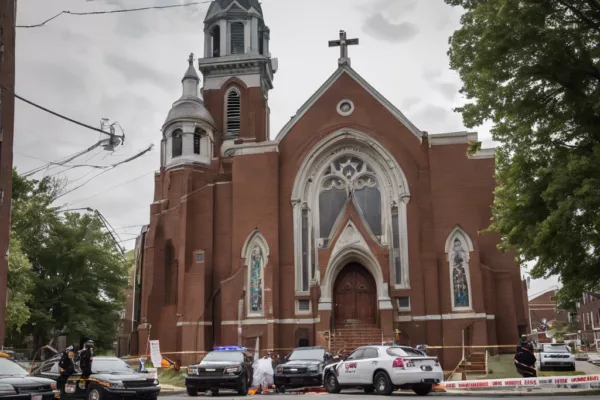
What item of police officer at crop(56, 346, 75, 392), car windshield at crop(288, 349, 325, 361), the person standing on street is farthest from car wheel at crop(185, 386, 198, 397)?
the person standing on street

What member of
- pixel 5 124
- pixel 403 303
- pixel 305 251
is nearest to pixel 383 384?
pixel 403 303

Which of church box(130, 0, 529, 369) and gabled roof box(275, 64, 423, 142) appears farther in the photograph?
gabled roof box(275, 64, 423, 142)

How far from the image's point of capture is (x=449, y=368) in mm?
29172

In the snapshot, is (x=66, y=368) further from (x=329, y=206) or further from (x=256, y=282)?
(x=329, y=206)

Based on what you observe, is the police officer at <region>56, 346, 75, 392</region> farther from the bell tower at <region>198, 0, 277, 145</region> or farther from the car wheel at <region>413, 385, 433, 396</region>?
the bell tower at <region>198, 0, 277, 145</region>

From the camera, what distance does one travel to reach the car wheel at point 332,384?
768 inches

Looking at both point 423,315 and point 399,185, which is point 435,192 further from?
point 423,315

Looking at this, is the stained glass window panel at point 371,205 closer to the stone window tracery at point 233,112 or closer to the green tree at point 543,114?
the stone window tracery at point 233,112

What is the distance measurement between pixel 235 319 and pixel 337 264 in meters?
5.53

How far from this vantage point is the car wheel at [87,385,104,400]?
611 inches

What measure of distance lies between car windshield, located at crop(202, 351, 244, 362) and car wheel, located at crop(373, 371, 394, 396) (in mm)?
4361

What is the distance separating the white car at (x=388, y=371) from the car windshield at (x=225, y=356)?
9.91 feet

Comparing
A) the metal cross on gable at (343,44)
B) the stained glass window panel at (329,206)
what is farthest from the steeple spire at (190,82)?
the stained glass window panel at (329,206)

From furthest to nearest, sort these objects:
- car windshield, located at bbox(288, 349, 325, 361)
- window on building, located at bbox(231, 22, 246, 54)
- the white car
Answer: window on building, located at bbox(231, 22, 246, 54) → car windshield, located at bbox(288, 349, 325, 361) → the white car
